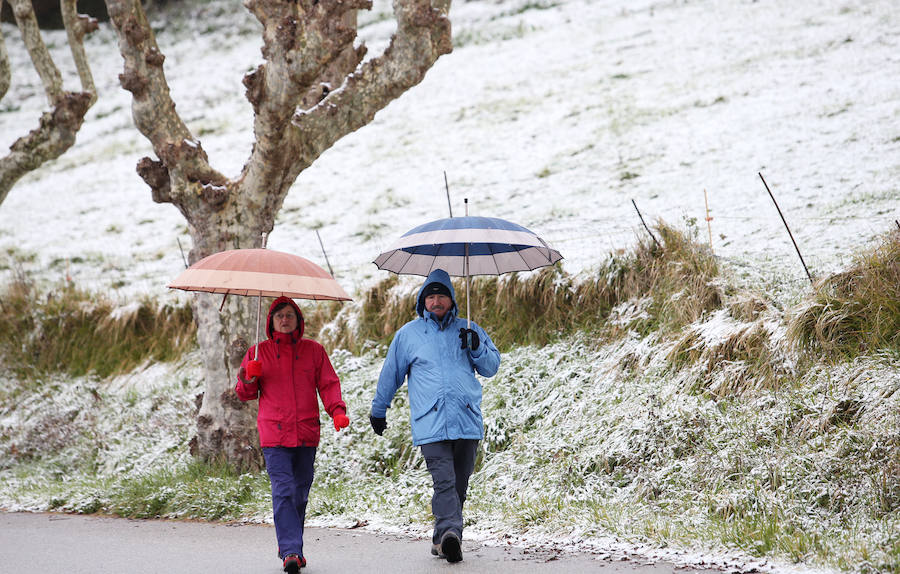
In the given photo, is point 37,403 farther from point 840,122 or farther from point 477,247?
point 840,122

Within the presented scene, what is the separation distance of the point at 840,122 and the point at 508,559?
11568 millimetres

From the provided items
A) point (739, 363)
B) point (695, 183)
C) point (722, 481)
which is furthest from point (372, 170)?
point (722, 481)

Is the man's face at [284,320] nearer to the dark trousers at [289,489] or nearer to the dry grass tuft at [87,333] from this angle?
the dark trousers at [289,489]

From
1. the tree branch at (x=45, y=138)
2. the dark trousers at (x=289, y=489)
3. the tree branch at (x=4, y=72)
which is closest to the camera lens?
the dark trousers at (x=289, y=489)

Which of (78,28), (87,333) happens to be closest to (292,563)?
(87,333)

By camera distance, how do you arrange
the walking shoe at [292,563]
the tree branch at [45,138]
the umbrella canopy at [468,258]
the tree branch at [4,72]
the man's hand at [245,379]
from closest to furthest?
the walking shoe at [292,563], the man's hand at [245,379], the umbrella canopy at [468,258], the tree branch at [45,138], the tree branch at [4,72]

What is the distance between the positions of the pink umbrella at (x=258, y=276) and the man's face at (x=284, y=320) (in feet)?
0.45

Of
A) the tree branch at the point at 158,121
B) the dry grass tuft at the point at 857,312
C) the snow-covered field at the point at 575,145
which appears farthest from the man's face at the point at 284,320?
the snow-covered field at the point at 575,145

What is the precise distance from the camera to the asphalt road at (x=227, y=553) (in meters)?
5.20

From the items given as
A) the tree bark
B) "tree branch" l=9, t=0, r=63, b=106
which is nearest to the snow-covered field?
the tree bark

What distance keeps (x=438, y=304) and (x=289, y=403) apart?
1.23 meters

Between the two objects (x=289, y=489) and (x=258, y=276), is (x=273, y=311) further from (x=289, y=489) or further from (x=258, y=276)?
(x=289, y=489)

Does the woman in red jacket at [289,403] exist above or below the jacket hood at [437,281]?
below

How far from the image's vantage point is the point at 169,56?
28016 millimetres
